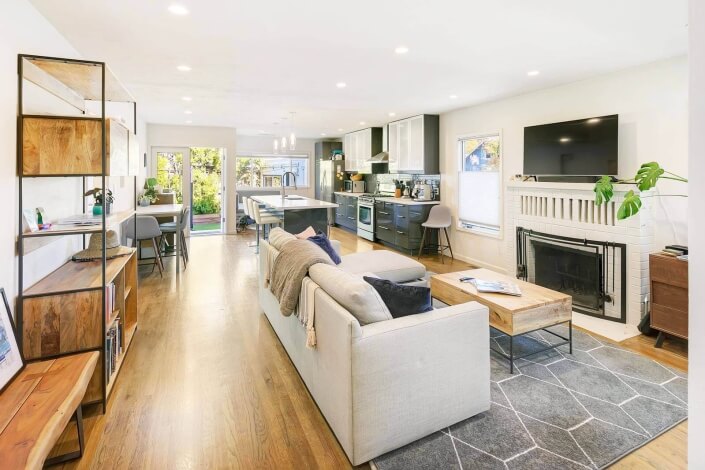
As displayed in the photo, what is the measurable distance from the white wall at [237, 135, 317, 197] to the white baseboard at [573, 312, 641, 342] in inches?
326

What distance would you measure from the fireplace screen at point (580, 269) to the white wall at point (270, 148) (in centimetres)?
726

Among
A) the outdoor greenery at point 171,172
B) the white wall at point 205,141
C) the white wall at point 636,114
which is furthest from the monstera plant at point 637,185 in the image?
the outdoor greenery at point 171,172

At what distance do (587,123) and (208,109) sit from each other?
5391mm

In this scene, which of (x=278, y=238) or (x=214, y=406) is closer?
(x=214, y=406)

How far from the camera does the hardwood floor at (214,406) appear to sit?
1906 millimetres

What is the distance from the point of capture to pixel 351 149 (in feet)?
31.7

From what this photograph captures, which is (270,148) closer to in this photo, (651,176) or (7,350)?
(651,176)

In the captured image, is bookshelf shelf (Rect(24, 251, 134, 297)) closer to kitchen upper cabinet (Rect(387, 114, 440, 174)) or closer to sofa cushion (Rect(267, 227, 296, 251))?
sofa cushion (Rect(267, 227, 296, 251))

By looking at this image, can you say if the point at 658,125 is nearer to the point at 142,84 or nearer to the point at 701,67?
the point at 701,67

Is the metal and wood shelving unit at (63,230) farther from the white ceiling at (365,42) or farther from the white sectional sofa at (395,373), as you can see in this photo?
the white sectional sofa at (395,373)

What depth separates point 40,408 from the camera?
5.28 ft

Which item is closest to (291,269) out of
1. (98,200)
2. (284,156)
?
(98,200)

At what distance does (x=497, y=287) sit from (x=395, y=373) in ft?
5.03

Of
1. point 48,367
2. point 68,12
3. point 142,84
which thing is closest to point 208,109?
point 142,84
